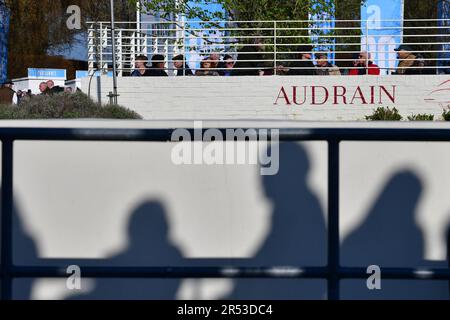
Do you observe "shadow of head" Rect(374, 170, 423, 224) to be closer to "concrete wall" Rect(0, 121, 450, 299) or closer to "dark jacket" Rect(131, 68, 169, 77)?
"concrete wall" Rect(0, 121, 450, 299)

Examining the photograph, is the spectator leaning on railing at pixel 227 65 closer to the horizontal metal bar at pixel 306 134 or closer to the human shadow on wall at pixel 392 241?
the human shadow on wall at pixel 392 241

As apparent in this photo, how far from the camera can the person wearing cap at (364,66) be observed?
22.5m

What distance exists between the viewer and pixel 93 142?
4.06 m

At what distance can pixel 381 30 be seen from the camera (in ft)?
77.6

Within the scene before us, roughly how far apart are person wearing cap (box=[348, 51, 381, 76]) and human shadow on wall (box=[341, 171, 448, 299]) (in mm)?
18223

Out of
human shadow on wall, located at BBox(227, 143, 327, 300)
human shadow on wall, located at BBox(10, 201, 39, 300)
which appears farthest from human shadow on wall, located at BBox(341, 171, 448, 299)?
human shadow on wall, located at BBox(10, 201, 39, 300)

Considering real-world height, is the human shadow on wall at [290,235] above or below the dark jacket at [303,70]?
below

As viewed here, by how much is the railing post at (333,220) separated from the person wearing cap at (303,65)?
1811cm

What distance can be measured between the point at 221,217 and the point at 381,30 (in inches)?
798

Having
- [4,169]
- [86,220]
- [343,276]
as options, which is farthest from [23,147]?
[343,276]

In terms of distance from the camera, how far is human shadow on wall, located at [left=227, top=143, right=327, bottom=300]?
164 inches

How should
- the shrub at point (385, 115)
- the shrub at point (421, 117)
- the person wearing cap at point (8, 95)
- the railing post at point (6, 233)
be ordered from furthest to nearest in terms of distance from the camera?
the person wearing cap at point (8, 95), the shrub at point (385, 115), the shrub at point (421, 117), the railing post at point (6, 233)

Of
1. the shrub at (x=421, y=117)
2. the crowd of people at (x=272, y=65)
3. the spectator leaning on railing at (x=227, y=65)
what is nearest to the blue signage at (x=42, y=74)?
the crowd of people at (x=272, y=65)
